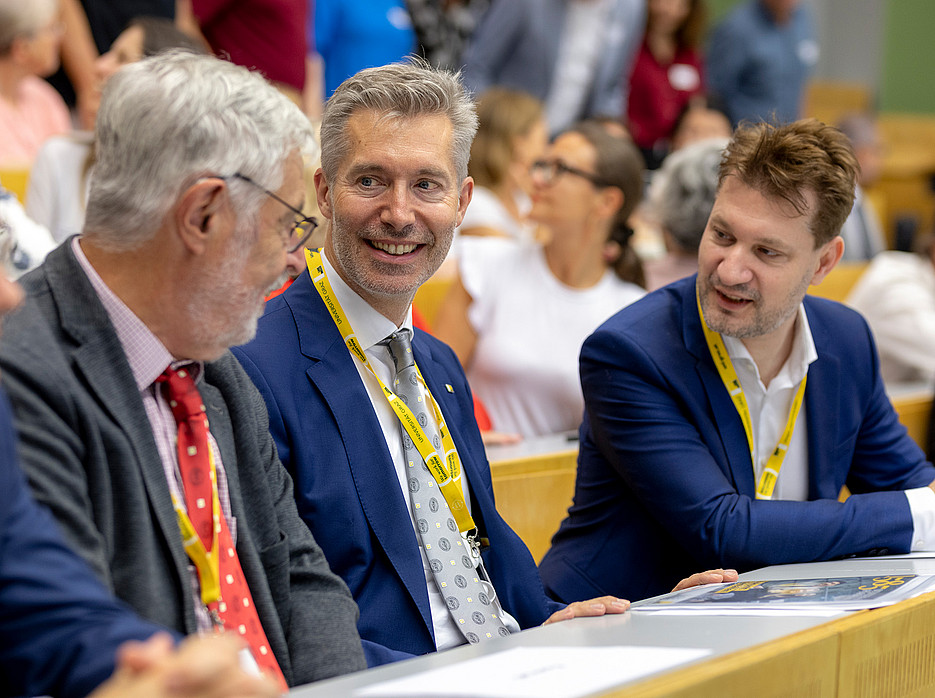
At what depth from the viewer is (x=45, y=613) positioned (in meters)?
1.19

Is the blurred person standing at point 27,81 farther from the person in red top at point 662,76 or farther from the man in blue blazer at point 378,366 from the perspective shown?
the person in red top at point 662,76

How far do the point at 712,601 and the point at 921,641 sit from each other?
13.7 inches

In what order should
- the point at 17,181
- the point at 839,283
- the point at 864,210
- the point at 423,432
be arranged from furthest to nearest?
the point at 864,210 < the point at 839,283 < the point at 17,181 < the point at 423,432

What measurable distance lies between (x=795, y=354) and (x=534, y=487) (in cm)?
74

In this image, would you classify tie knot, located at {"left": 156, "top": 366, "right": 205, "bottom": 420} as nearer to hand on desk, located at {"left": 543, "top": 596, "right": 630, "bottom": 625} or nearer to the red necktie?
the red necktie

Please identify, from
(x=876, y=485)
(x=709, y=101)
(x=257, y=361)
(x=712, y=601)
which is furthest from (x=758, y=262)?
(x=709, y=101)

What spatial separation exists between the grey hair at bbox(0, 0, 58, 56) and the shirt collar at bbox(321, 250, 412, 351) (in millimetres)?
2421

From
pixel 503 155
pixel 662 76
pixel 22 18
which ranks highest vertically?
pixel 662 76

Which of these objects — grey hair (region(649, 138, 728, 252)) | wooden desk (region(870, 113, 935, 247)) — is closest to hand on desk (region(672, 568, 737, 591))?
grey hair (region(649, 138, 728, 252))

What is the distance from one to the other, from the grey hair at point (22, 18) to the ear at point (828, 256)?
2.87 m

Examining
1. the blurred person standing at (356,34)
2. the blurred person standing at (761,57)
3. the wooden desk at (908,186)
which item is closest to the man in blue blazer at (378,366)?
the blurred person standing at (356,34)

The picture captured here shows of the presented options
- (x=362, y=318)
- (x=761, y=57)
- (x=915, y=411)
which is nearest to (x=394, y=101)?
(x=362, y=318)

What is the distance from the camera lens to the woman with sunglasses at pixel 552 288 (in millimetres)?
3557

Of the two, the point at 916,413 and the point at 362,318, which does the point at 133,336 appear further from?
the point at 916,413
